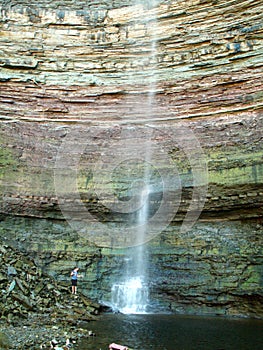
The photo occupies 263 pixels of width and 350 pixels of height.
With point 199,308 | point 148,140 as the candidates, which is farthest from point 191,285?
point 148,140

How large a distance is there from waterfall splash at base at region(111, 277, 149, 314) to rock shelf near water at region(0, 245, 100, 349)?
1314 mm

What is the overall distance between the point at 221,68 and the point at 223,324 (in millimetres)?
10713

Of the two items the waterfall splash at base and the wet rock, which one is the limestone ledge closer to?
the waterfall splash at base

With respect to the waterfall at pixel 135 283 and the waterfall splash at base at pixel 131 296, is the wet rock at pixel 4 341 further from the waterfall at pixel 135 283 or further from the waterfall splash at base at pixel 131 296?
the waterfall splash at base at pixel 131 296

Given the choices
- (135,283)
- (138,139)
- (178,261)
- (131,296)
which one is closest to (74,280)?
(131,296)

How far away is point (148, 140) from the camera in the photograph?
18.6 meters

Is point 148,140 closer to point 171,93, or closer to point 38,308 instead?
point 171,93

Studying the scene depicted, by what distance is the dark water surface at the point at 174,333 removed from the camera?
373 inches

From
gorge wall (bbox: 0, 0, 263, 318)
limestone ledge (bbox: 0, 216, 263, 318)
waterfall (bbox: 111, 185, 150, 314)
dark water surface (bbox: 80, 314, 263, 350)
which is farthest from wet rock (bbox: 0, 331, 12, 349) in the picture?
gorge wall (bbox: 0, 0, 263, 318)

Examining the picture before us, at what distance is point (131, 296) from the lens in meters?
15.3

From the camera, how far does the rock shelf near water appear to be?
9758 mm

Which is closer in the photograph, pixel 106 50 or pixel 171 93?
pixel 171 93

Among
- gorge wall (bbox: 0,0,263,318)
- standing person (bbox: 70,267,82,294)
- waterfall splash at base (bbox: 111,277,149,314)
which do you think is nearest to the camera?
standing person (bbox: 70,267,82,294)

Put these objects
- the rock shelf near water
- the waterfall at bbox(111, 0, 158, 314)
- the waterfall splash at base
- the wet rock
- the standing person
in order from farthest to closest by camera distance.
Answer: the waterfall at bbox(111, 0, 158, 314) → the waterfall splash at base → the standing person → the rock shelf near water → the wet rock
